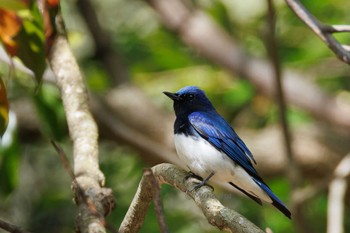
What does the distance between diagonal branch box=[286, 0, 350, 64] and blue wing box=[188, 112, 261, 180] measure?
114 centimetres

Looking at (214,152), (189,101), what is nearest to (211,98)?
(189,101)

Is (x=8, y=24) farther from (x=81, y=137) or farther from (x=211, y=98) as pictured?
(x=211, y=98)

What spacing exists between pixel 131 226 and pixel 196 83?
2800 millimetres

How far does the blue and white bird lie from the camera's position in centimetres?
356

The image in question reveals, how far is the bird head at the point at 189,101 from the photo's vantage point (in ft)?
13.3

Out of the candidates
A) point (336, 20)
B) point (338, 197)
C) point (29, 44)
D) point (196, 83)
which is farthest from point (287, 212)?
point (336, 20)

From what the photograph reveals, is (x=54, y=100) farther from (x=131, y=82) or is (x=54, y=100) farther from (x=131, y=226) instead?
(x=131, y=226)

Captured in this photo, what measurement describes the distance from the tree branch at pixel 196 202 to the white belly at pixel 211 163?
1.79ft

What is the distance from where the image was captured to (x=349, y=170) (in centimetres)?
411

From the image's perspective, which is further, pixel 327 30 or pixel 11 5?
pixel 327 30

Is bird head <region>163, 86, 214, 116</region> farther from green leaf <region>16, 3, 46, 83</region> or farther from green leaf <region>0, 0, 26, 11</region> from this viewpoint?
green leaf <region>0, 0, 26, 11</region>

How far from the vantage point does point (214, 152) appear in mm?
3744

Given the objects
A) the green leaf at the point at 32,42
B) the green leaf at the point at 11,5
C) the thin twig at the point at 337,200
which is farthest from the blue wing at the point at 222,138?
the green leaf at the point at 11,5

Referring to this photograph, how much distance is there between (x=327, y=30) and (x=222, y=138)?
129cm
